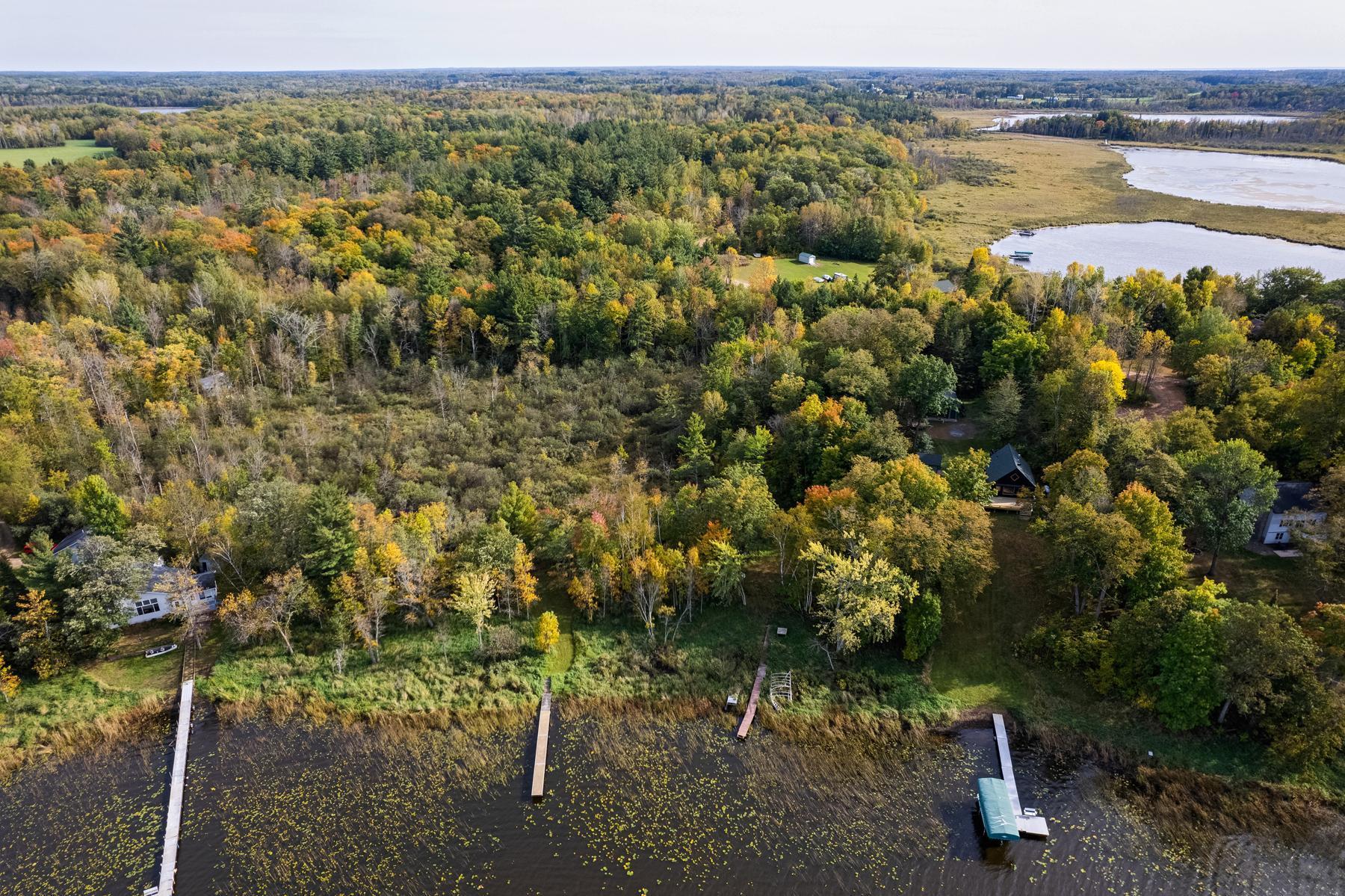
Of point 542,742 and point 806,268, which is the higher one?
point 806,268

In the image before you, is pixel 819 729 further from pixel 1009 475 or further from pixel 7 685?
pixel 7 685

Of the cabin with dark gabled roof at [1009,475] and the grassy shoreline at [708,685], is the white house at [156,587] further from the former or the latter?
the cabin with dark gabled roof at [1009,475]

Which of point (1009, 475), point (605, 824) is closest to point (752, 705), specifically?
point (605, 824)

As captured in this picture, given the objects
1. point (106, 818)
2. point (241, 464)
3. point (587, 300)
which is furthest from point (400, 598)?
point (587, 300)

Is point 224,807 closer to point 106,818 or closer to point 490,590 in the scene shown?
point 106,818

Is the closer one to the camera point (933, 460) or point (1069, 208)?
point (933, 460)

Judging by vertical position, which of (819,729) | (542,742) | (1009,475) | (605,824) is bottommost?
(605,824)

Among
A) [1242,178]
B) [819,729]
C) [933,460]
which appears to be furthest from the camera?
[1242,178]
